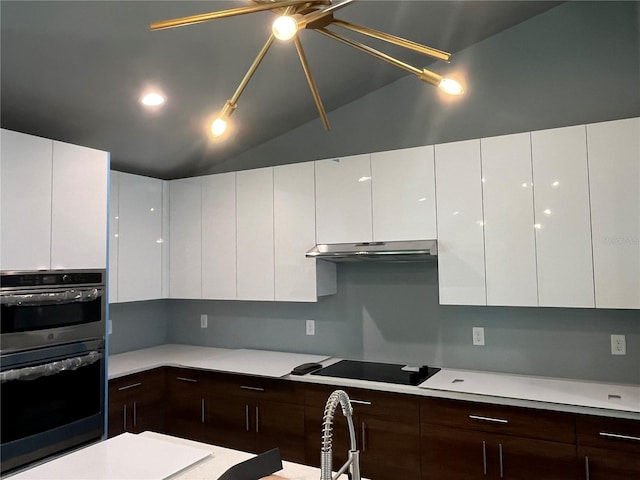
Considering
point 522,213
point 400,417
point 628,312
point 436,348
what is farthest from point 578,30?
point 400,417

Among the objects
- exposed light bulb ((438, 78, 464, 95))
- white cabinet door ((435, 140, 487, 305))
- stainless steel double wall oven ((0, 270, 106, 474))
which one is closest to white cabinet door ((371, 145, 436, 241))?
white cabinet door ((435, 140, 487, 305))

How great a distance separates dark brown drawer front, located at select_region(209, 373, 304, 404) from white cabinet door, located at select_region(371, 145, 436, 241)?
1.14 metres

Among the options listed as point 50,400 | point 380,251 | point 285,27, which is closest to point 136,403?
point 50,400

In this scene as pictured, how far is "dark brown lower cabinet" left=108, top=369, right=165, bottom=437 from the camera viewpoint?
321 cm

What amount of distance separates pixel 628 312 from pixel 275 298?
2261mm

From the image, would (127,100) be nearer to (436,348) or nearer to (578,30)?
(436,348)

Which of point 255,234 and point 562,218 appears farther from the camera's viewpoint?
point 255,234

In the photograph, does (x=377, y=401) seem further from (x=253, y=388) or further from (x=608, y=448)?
(x=608, y=448)

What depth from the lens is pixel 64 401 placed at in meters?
2.63

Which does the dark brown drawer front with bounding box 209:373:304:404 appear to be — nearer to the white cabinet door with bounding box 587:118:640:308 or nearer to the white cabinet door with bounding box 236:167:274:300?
the white cabinet door with bounding box 236:167:274:300

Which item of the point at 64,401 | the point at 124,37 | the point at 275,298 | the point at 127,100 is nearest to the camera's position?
the point at 124,37

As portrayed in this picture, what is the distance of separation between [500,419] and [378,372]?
0.84 meters

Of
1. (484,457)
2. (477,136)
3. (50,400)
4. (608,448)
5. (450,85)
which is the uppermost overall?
(477,136)

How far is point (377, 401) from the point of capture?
2770 millimetres
